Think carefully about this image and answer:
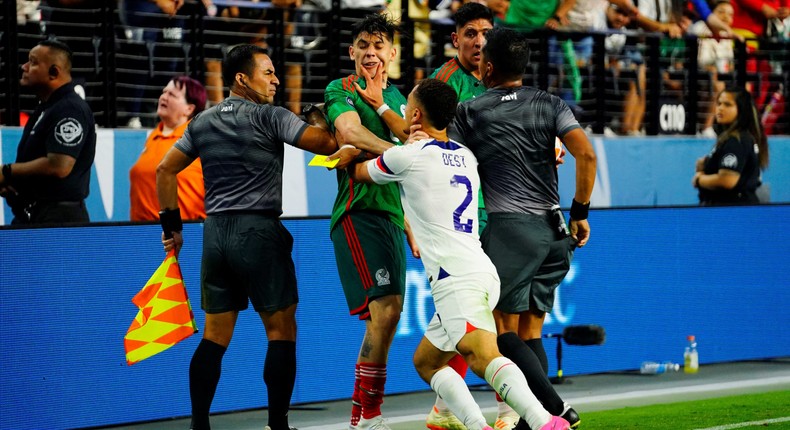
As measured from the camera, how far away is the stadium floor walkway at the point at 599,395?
9.03 m

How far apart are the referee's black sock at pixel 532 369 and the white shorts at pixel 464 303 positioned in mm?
541

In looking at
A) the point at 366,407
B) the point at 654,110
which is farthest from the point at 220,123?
the point at 654,110

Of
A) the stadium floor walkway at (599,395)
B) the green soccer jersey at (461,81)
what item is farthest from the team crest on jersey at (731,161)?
the green soccer jersey at (461,81)

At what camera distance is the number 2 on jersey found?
6.71m

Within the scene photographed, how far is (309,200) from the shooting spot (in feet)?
37.0

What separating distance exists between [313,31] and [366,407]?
5.49 m

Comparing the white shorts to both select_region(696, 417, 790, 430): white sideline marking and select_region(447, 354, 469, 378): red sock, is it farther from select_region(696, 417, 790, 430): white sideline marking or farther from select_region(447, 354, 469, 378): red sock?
select_region(696, 417, 790, 430): white sideline marking

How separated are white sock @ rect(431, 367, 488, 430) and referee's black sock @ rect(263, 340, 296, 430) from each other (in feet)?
3.27

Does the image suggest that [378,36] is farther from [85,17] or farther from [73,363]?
[85,17]

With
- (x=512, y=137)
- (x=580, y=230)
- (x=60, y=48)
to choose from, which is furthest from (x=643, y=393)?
(x=60, y=48)

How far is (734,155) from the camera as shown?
500 inches

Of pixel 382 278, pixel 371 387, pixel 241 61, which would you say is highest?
pixel 241 61

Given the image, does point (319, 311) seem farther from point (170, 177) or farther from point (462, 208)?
point (462, 208)

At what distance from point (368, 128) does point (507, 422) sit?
1.88 metres
